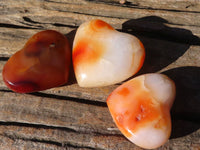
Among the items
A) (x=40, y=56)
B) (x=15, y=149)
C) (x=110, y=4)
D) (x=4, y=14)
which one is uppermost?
(x=110, y=4)

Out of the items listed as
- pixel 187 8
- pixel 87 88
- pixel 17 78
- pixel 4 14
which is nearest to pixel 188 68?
pixel 187 8

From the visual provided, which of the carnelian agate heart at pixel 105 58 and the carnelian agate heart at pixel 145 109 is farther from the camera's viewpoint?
the carnelian agate heart at pixel 105 58

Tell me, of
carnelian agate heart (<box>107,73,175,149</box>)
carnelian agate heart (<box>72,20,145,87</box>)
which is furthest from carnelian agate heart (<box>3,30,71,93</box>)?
carnelian agate heart (<box>107,73,175,149</box>)

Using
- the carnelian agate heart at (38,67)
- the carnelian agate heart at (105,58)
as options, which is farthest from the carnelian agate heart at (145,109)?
the carnelian agate heart at (38,67)

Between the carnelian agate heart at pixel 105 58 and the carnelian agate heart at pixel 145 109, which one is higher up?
the carnelian agate heart at pixel 105 58

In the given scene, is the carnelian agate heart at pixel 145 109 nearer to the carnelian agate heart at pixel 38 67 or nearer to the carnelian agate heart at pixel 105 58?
the carnelian agate heart at pixel 105 58

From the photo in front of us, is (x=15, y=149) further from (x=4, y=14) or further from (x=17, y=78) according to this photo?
(x=4, y=14)
